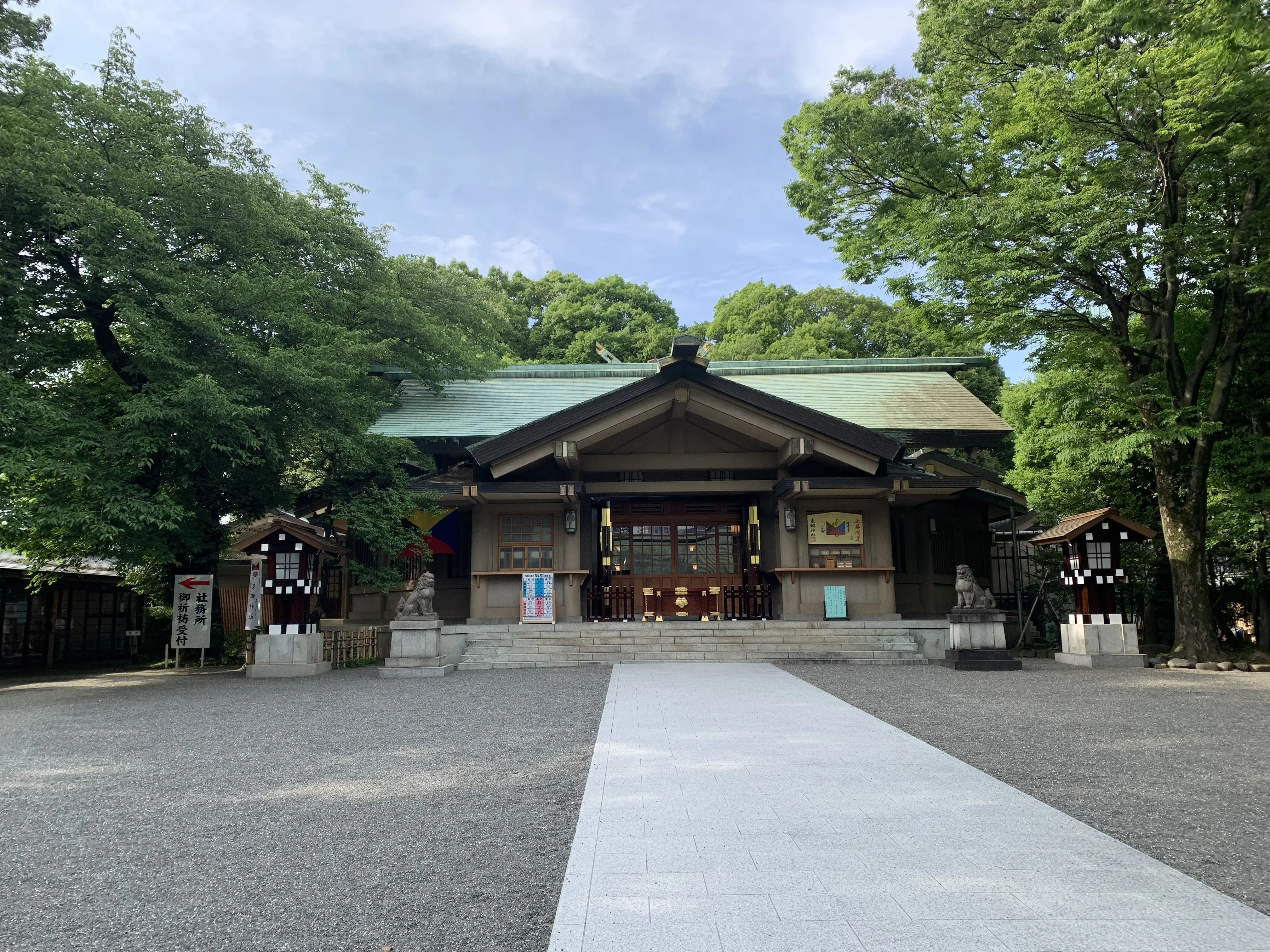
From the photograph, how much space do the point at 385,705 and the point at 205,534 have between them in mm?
7058

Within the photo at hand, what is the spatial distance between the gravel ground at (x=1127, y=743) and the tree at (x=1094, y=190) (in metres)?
4.68

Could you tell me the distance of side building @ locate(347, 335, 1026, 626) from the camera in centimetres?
1428

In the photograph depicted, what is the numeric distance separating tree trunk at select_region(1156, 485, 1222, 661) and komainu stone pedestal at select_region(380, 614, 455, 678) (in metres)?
12.3

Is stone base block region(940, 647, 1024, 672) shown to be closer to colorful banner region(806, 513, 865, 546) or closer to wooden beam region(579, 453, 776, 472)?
colorful banner region(806, 513, 865, 546)

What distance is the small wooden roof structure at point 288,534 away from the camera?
1230cm

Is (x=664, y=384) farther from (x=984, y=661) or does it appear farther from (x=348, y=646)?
(x=348, y=646)

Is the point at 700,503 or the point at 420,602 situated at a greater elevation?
the point at 700,503

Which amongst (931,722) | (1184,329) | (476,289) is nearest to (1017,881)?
(931,722)

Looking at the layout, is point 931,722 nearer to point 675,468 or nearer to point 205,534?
point 675,468

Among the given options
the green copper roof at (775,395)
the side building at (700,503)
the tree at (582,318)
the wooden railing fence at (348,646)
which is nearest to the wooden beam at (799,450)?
the side building at (700,503)

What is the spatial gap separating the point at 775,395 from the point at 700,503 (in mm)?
3856

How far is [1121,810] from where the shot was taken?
4461 mm

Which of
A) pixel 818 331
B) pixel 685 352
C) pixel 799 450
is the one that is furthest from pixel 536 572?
pixel 818 331

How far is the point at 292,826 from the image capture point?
4.38m
